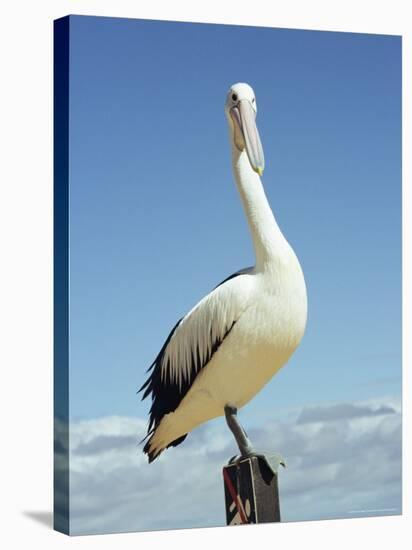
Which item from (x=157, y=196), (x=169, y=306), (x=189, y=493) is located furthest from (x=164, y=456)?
(x=157, y=196)

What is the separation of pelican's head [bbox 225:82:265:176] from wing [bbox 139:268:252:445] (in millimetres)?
824

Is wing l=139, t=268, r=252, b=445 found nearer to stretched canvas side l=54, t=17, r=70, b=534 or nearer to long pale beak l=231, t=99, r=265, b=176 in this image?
stretched canvas side l=54, t=17, r=70, b=534

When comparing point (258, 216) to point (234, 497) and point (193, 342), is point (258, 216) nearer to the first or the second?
point (193, 342)

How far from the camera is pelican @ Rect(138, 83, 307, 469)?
11.2 metres

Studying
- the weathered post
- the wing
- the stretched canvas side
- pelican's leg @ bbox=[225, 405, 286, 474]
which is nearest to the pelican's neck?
the wing

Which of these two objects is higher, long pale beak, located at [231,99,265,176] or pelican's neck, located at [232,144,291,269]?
long pale beak, located at [231,99,265,176]

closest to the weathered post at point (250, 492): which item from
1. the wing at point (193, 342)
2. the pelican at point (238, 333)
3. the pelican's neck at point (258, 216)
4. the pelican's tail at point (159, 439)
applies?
the pelican at point (238, 333)

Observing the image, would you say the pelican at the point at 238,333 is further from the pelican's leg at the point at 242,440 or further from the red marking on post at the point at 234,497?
the red marking on post at the point at 234,497

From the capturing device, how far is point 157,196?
11242 mm

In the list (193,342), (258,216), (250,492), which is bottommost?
(250,492)

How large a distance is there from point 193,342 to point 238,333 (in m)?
0.31

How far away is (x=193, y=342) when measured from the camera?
11188mm

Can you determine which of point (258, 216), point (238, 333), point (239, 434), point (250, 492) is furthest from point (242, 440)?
point (258, 216)

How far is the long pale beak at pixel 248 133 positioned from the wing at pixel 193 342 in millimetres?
791
